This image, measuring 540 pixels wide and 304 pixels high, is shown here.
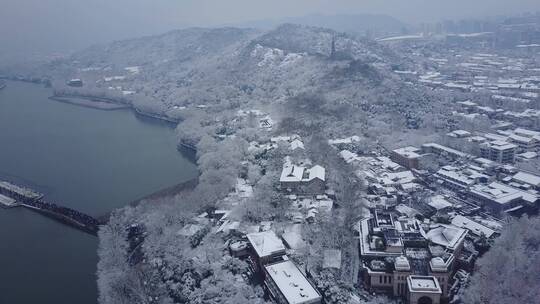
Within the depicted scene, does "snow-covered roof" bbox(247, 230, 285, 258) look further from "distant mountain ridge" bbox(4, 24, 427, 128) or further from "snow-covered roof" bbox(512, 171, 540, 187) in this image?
"distant mountain ridge" bbox(4, 24, 427, 128)

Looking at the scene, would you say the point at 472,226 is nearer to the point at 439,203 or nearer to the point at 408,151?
the point at 439,203

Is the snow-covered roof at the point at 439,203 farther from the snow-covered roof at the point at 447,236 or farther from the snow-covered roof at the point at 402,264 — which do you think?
the snow-covered roof at the point at 402,264

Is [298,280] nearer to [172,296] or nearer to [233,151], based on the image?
[172,296]

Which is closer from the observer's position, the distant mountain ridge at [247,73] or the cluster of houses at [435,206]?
the cluster of houses at [435,206]

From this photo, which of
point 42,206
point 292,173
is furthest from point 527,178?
point 42,206

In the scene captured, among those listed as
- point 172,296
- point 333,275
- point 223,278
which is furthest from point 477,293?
point 172,296

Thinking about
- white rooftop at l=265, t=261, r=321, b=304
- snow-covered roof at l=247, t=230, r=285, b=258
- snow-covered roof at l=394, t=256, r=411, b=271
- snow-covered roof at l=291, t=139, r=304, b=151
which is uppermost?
snow-covered roof at l=291, t=139, r=304, b=151

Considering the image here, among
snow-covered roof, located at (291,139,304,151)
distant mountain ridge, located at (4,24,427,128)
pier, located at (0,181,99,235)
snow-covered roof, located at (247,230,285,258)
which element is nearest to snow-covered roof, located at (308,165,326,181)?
snow-covered roof, located at (291,139,304,151)

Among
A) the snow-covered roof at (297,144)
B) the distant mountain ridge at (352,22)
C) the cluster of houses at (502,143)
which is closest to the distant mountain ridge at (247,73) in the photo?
the cluster of houses at (502,143)
